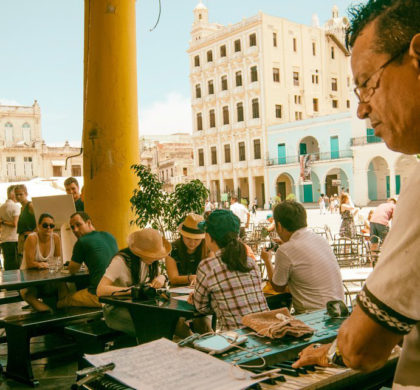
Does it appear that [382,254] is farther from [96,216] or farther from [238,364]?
[96,216]

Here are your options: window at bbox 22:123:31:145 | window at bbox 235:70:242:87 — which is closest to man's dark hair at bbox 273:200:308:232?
window at bbox 235:70:242:87

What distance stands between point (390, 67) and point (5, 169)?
56.9m

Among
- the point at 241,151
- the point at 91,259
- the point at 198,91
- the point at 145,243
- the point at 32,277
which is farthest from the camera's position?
the point at 198,91

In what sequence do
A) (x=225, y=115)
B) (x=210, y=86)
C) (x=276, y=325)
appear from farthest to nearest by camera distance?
(x=210, y=86), (x=225, y=115), (x=276, y=325)

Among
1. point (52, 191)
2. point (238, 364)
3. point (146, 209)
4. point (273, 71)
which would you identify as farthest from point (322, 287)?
point (273, 71)

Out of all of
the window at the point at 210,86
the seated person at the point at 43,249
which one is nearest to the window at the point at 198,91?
the window at the point at 210,86

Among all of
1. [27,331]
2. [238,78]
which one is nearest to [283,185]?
[238,78]

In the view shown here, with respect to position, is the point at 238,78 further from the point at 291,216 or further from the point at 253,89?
the point at 291,216

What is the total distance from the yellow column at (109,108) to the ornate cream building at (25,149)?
49.4m

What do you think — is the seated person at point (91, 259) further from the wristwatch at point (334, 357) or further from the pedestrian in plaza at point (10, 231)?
the pedestrian in plaza at point (10, 231)

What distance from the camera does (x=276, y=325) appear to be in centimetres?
214

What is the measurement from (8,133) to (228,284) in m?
56.1

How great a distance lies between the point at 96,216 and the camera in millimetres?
5805

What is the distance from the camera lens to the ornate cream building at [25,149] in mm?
53938
